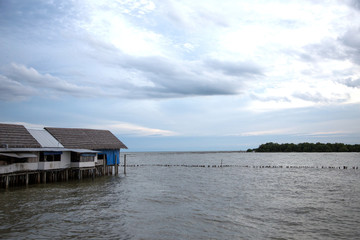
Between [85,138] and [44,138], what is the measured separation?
477 cm

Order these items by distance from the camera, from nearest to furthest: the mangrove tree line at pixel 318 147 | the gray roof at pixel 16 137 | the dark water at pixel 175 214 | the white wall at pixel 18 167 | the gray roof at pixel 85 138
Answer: the dark water at pixel 175 214 < the white wall at pixel 18 167 < the gray roof at pixel 16 137 < the gray roof at pixel 85 138 < the mangrove tree line at pixel 318 147

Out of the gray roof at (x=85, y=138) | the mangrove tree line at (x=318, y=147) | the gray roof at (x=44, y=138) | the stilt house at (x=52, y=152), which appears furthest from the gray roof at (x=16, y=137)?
the mangrove tree line at (x=318, y=147)

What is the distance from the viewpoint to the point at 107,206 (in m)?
17.6

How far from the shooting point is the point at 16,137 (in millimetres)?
25344

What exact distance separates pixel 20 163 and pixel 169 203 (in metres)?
14.0

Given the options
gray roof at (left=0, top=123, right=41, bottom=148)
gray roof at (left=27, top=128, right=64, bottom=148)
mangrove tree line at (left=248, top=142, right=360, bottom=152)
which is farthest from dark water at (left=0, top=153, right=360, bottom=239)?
mangrove tree line at (left=248, top=142, right=360, bottom=152)

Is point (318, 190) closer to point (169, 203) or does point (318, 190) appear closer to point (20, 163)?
point (169, 203)

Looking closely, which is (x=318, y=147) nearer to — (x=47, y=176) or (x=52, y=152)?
(x=47, y=176)

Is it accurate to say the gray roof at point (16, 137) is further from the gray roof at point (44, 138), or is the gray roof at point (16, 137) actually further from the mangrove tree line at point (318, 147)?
the mangrove tree line at point (318, 147)

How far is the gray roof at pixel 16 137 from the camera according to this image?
79.3 ft

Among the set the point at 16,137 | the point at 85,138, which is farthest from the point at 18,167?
the point at 85,138

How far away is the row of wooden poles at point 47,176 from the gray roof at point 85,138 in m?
2.70

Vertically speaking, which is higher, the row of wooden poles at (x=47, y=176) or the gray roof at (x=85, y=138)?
the gray roof at (x=85, y=138)

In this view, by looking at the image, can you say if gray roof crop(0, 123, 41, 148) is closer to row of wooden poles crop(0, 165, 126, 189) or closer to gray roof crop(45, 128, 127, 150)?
row of wooden poles crop(0, 165, 126, 189)
